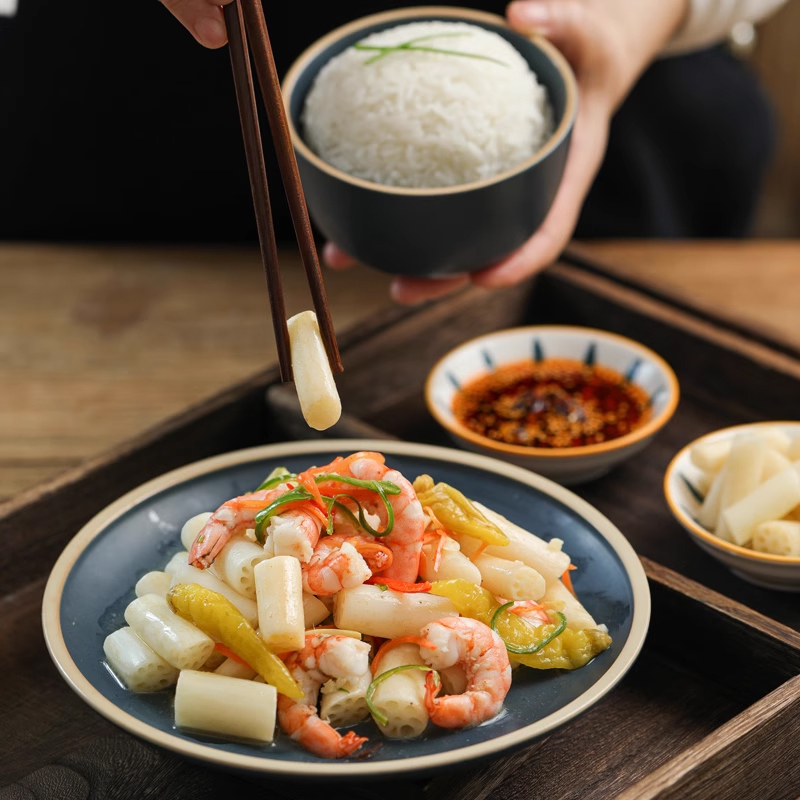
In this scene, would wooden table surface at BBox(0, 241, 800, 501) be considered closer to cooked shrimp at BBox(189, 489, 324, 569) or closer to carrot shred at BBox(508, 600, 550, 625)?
cooked shrimp at BBox(189, 489, 324, 569)

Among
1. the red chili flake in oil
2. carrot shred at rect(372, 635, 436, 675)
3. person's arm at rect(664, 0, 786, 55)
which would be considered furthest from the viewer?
person's arm at rect(664, 0, 786, 55)

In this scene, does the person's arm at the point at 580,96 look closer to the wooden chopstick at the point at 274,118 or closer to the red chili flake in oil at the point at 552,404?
the red chili flake in oil at the point at 552,404

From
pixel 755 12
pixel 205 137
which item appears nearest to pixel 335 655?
pixel 205 137

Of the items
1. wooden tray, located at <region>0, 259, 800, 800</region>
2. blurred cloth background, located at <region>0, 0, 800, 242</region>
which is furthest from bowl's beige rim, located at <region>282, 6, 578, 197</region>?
blurred cloth background, located at <region>0, 0, 800, 242</region>

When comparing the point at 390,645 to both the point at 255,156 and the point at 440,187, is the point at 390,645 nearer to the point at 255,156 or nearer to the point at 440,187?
the point at 255,156

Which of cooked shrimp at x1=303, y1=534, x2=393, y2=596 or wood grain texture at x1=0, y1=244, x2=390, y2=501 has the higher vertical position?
cooked shrimp at x1=303, y1=534, x2=393, y2=596
